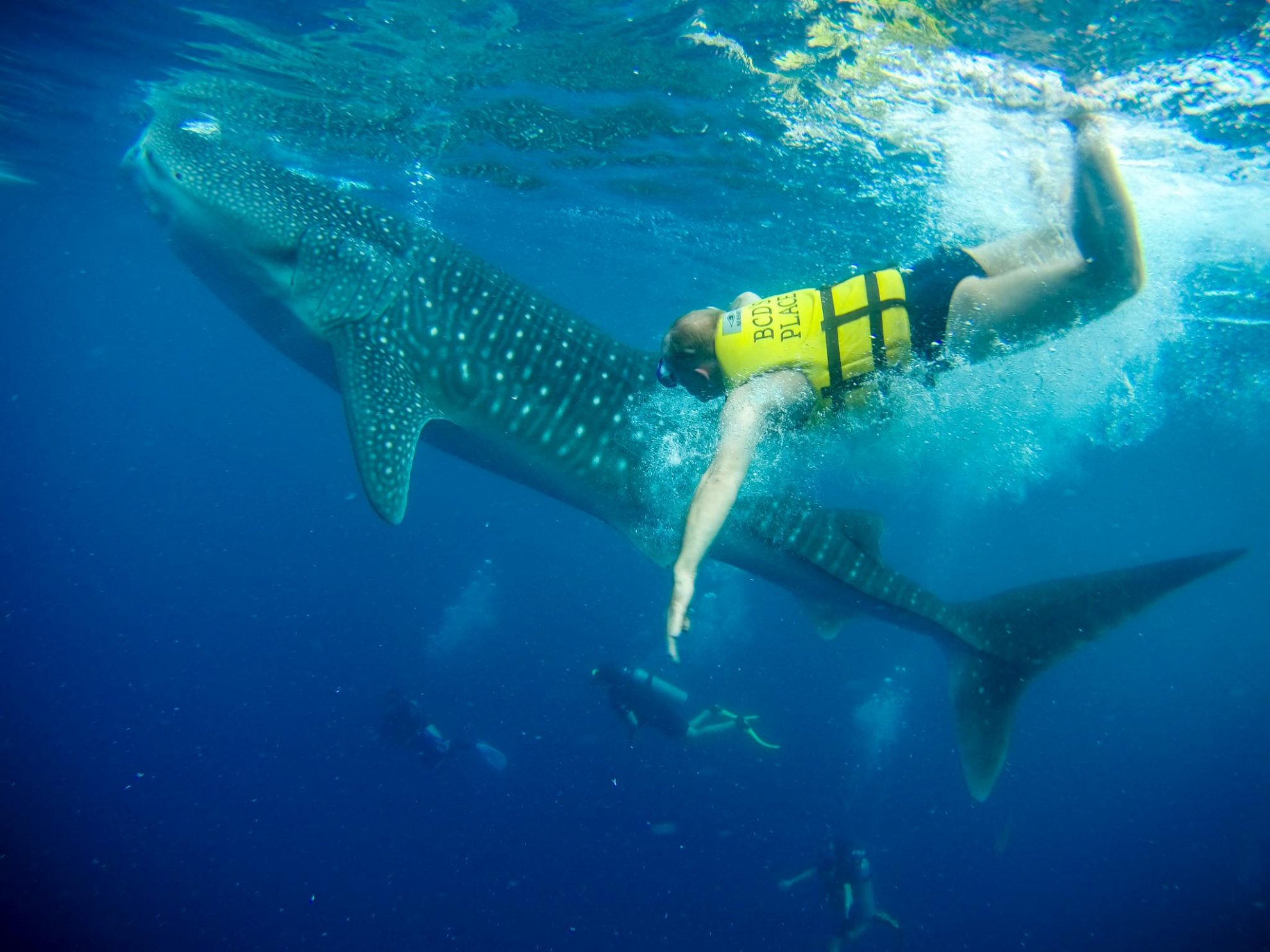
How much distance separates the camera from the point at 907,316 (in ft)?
13.3

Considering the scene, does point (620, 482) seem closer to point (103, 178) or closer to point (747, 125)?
point (747, 125)

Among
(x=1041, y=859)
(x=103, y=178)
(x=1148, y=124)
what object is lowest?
(x=1041, y=859)

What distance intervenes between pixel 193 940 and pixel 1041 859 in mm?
26746

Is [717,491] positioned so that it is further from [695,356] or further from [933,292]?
[933,292]

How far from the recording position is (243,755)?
2203 centimetres

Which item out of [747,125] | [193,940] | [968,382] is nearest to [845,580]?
[747,125]

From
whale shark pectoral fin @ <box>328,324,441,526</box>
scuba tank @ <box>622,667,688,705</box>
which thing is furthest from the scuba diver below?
whale shark pectoral fin @ <box>328,324,441,526</box>

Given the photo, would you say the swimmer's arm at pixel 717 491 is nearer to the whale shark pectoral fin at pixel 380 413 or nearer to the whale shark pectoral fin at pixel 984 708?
the whale shark pectoral fin at pixel 380 413

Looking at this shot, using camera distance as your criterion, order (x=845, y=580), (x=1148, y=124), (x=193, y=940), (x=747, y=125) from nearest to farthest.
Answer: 1. (x=845, y=580)
2. (x=1148, y=124)
3. (x=747, y=125)
4. (x=193, y=940)

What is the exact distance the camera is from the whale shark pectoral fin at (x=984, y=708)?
6.21 m

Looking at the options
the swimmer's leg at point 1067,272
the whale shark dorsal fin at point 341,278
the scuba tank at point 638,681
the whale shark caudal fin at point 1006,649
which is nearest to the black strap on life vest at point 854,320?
the swimmer's leg at point 1067,272

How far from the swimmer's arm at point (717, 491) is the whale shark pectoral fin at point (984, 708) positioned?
4.11 meters

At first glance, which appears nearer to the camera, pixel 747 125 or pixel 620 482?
pixel 620 482

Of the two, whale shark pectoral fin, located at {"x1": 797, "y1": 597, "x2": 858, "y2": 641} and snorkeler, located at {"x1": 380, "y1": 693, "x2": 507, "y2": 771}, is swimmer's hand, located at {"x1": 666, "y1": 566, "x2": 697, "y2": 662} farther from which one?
snorkeler, located at {"x1": 380, "y1": 693, "x2": 507, "y2": 771}
